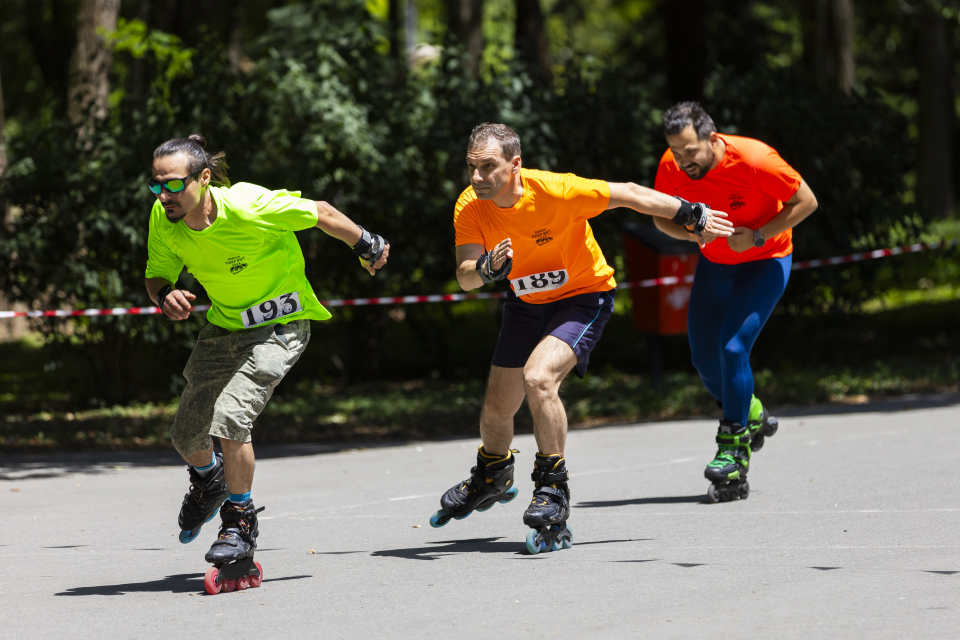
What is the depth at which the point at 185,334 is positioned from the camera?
11.3 metres

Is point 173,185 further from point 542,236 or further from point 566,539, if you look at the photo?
point 566,539

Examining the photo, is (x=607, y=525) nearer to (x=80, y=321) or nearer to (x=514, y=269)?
(x=514, y=269)

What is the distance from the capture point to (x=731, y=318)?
657cm

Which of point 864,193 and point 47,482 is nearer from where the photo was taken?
point 47,482

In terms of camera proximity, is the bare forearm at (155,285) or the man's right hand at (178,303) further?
the bare forearm at (155,285)

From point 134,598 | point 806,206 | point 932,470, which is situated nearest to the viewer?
point 134,598

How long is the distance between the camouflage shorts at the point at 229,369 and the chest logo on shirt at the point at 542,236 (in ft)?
3.75

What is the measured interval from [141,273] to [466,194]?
6.29 metres

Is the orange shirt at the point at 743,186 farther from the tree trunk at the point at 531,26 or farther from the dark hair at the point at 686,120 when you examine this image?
the tree trunk at the point at 531,26

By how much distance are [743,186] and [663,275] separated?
4.85 meters

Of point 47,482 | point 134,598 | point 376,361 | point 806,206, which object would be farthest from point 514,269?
point 376,361

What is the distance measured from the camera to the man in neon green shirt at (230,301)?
479cm

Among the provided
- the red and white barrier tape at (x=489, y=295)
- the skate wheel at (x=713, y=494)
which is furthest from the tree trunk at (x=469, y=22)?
the skate wheel at (x=713, y=494)

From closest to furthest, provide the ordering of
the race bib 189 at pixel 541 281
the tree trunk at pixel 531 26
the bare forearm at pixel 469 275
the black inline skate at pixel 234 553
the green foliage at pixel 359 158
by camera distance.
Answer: the black inline skate at pixel 234 553 < the bare forearm at pixel 469 275 < the race bib 189 at pixel 541 281 < the green foliage at pixel 359 158 < the tree trunk at pixel 531 26
